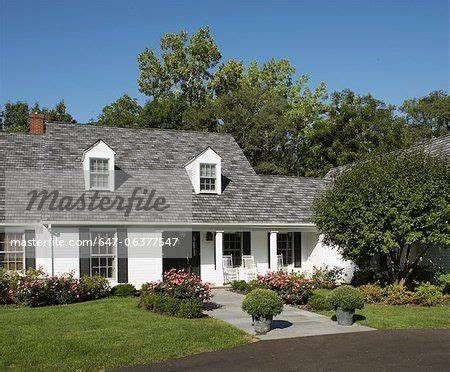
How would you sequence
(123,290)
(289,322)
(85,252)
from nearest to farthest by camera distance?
(289,322), (123,290), (85,252)

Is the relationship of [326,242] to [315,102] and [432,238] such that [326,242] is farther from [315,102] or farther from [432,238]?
[315,102]

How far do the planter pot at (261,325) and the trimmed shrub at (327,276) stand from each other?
32.0ft

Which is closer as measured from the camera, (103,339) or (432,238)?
(103,339)

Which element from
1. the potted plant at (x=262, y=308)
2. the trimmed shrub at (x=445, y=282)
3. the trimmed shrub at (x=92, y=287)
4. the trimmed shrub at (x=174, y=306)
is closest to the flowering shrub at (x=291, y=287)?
the trimmed shrub at (x=174, y=306)

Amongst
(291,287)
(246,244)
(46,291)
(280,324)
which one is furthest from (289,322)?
(246,244)

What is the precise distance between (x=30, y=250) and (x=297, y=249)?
11.4 m

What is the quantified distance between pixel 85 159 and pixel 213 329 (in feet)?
38.0

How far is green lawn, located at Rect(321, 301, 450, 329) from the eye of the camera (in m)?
14.5

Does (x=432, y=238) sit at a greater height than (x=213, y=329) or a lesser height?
greater

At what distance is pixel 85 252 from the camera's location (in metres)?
21.2

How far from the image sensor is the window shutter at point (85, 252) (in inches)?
832

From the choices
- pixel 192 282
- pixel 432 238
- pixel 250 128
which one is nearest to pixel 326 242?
pixel 432 238

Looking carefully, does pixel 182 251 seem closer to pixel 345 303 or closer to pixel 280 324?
pixel 280 324

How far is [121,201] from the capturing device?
22.9 m
